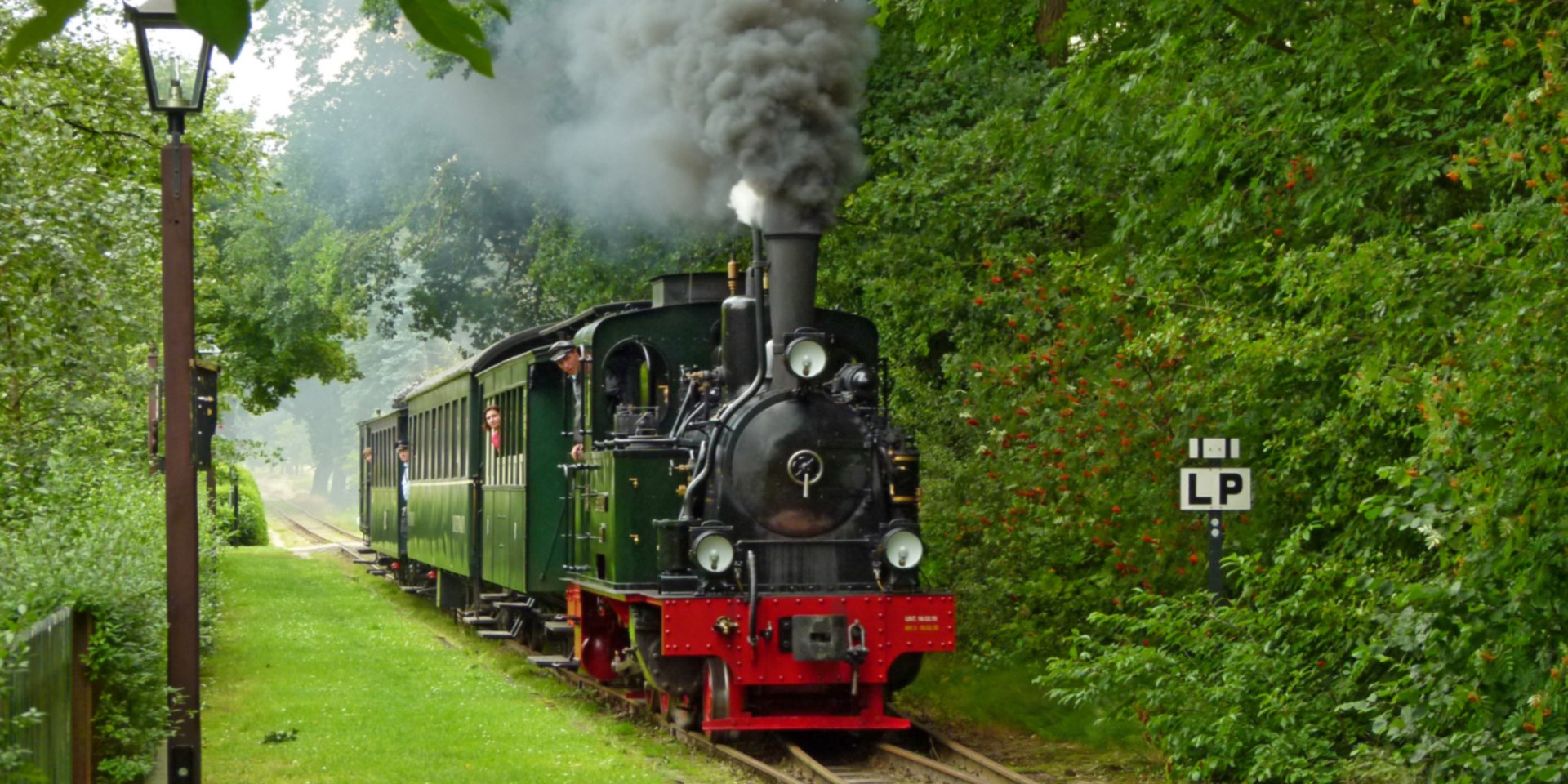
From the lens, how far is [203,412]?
8648mm

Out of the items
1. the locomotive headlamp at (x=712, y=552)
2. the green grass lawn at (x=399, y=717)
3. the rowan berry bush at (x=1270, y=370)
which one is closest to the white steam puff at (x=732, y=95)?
the rowan berry bush at (x=1270, y=370)

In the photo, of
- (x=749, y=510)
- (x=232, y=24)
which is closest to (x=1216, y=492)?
(x=749, y=510)

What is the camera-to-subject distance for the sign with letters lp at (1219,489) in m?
9.62

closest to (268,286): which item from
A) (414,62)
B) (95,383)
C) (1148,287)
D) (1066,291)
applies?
(414,62)

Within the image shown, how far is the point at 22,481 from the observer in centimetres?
1177

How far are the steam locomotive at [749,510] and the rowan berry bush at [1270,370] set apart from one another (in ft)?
4.40

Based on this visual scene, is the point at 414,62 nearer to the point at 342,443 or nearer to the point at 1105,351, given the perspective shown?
the point at 1105,351

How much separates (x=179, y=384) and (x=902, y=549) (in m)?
4.48

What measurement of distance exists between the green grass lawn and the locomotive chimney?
275 centimetres

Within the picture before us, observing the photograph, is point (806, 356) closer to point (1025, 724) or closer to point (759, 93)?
point (759, 93)

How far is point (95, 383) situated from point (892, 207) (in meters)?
7.12

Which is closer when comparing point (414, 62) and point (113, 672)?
point (113, 672)

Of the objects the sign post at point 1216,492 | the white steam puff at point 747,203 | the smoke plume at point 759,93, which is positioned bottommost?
the sign post at point 1216,492

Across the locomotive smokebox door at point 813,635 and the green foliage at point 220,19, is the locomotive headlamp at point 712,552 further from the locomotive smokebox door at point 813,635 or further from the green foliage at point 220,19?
the green foliage at point 220,19
